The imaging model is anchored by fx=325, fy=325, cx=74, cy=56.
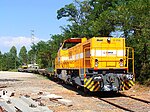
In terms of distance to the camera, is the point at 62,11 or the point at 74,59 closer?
the point at 74,59

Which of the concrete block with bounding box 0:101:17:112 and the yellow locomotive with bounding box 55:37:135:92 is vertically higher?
the yellow locomotive with bounding box 55:37:135:92

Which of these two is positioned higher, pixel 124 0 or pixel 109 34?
pixel 124 0

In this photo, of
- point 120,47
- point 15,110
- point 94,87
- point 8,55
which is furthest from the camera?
point 8,55

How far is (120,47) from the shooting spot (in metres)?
17.0

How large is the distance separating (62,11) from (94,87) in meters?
39.2

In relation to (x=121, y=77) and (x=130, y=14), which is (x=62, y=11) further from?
(x=121, y=77)

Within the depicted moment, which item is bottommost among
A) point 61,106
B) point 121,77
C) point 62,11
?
point 61,106

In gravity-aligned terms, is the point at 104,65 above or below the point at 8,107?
above

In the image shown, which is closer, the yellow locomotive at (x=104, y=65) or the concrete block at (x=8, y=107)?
the concrete block at (x=8, y=107)

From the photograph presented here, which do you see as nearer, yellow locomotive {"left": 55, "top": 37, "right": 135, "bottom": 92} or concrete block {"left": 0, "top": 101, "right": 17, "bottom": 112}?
concrete block {"left": 0, "top": 101, "right": 17, "bottom": 112}

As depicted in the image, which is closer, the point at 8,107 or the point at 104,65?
the point at 8,107

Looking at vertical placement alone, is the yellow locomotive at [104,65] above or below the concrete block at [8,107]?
above

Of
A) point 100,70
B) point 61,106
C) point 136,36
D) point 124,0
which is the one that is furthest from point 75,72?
point 124,0

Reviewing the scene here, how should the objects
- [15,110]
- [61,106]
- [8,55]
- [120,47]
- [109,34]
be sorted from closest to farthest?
[15,110]
[61,106]
[120,47]
[109,34]
[8,55]
